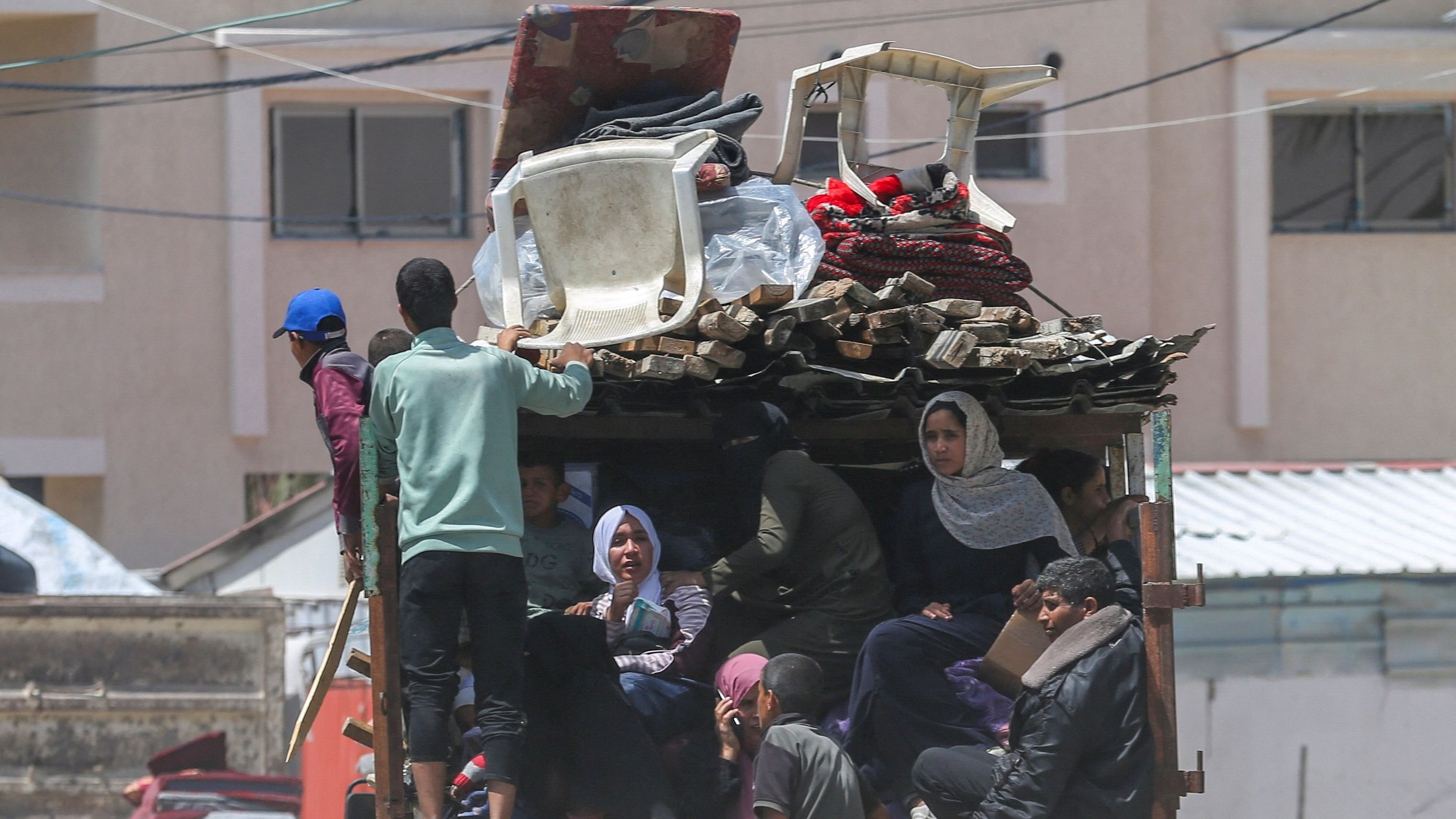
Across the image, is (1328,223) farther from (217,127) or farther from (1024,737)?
(1024,737)

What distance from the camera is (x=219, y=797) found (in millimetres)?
8680

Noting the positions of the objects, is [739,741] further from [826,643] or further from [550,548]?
[550,548]

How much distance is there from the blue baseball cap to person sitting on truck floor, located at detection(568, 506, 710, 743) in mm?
1026

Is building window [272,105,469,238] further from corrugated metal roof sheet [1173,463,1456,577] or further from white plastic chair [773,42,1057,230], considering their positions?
white plastic chair [773,42,1057,230]

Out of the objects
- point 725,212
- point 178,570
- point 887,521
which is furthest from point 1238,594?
point 178,570

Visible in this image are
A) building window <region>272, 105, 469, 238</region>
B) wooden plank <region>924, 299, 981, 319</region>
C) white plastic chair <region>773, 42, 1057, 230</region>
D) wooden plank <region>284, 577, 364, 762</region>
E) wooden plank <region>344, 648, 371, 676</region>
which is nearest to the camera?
wooden plank <region>284, 577, 364, 762</region>

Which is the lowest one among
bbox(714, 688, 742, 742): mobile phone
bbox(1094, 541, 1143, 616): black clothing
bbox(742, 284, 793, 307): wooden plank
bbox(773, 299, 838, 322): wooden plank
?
bbox(714, 688, 742, 742): mobile phone

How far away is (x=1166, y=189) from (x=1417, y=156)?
230cm

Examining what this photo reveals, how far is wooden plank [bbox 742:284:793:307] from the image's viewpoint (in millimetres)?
4895

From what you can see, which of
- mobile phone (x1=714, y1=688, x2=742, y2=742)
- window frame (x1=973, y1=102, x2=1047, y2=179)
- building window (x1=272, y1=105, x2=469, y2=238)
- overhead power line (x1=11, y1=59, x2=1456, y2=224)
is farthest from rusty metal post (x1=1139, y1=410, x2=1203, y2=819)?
building window (x1=272, y1=105, x2=469, y2=238)

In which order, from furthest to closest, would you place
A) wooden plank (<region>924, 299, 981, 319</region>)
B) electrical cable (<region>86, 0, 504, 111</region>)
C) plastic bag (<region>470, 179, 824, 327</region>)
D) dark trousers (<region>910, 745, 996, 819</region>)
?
electrical cable (<region>86, 0, 504, 111</region>) < plastic bag (<region>470, 179, 824, 327</region>) < wooden plank (<region>924, 299, 981, 319</region>) < dark trousers (<region>910, 745, 996, 819</region>)

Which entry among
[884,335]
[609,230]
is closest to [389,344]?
[609,230]

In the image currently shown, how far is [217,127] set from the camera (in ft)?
40.4

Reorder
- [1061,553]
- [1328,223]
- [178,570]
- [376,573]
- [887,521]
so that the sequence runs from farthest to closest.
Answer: [1328,223] < [178,570] < [887,521] < [1061,553] < [376,573]
